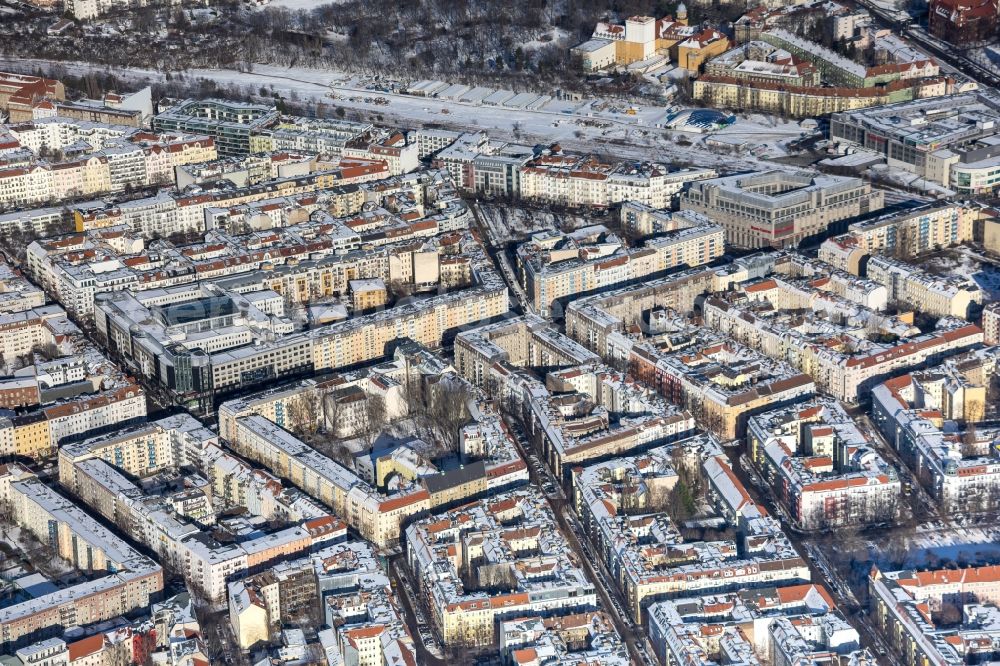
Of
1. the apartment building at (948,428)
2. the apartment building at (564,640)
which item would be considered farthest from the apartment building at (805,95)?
the apartment building at (564,640)

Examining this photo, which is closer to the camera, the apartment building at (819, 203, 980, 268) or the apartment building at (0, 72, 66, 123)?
the apartment building at (819, 203, 980, 268)

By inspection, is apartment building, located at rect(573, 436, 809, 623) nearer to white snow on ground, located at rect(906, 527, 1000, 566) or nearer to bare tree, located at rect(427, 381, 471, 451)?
white snow on ground, located at rect(906, 527, 1000, 566)

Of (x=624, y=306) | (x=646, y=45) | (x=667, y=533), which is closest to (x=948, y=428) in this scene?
(x=667, y=533)

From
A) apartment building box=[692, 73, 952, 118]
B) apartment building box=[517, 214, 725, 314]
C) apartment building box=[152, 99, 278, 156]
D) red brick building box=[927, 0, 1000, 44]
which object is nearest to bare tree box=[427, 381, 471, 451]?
apartment building box=[517, 214, 725, 314]

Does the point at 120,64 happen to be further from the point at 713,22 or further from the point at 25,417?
the point at 25,417

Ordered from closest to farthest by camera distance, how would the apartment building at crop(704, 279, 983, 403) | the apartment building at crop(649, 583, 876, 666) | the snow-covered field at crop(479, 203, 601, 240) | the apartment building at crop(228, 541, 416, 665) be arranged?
the apartment building at crop(649, 583, 876, 666)
the apartment building at crop(228, 541, 416, 665)
the apartment building at crop(704, 279, 983, 403)
the snow-covered field at crop(479, 203, 601, 240)

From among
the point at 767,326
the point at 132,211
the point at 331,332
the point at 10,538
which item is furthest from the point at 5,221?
the point at 767,326

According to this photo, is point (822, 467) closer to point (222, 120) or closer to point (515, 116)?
point (515, 116)
